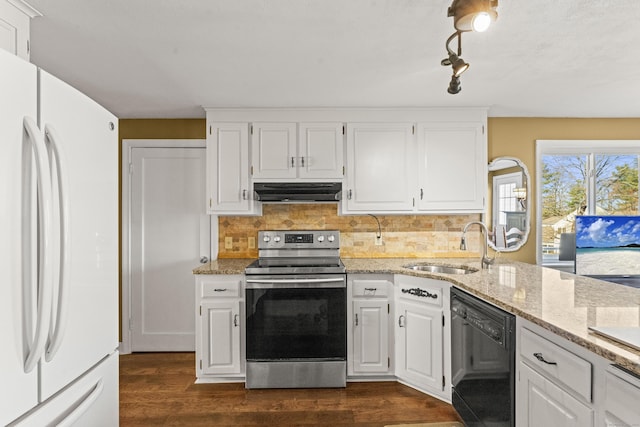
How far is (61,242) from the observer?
1137 millimetres

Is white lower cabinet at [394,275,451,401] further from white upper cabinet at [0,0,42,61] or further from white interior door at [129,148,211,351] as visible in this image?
white upper cabinet at [0,0,42,61]

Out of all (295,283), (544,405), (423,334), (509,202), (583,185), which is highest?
(583,185)

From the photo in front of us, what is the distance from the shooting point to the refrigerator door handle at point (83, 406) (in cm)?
123

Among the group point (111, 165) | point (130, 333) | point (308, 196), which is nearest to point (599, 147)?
point (308, 196)

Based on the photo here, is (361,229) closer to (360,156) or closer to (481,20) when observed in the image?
(360,156)

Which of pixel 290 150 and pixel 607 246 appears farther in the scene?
pixel 607 246

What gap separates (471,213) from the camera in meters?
3.64

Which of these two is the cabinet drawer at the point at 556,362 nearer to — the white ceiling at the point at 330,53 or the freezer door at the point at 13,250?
the white ceiling at the point at 330,53

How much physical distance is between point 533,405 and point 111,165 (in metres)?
1.93

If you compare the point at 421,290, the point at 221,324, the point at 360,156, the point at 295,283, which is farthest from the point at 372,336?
the point at 360,156

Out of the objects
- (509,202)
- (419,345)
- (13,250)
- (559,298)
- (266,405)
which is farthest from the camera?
(509,202)

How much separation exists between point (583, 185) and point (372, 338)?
2.62 meters

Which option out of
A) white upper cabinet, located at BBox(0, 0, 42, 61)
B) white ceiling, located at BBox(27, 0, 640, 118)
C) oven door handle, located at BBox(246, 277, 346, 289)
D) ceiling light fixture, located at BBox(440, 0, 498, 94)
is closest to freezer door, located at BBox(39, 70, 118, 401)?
white upper cabinet, located at BBox(0, 0, 42, 61)

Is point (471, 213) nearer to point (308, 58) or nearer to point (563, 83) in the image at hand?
point (563, 83)
